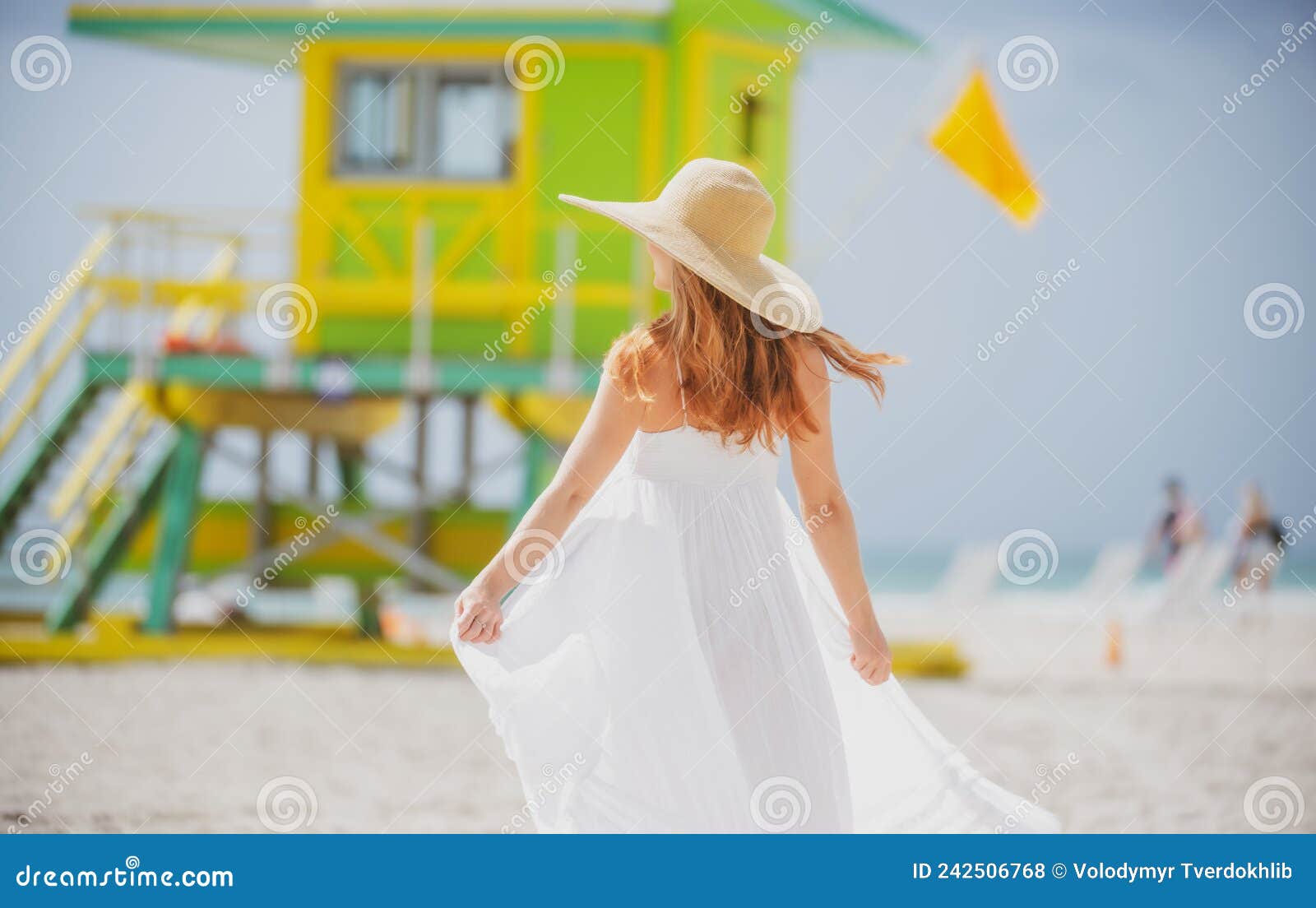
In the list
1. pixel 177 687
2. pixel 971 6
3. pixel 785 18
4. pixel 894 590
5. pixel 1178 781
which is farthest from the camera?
pixel 894 590

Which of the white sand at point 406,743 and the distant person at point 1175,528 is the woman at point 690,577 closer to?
the white sand at point 406,743

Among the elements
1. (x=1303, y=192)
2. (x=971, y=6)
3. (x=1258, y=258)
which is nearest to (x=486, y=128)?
(x=971, y=6)

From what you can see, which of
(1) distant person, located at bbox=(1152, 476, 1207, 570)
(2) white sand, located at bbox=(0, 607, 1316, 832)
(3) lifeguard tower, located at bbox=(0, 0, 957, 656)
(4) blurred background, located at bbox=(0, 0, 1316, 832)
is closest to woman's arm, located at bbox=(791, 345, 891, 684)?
(4) blurred background, located at bbox=(0, 0, 1316, 832)

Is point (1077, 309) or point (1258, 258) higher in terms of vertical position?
point (1258, 258)

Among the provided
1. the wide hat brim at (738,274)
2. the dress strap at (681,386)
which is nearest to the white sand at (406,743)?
the dress strap at (681,386)

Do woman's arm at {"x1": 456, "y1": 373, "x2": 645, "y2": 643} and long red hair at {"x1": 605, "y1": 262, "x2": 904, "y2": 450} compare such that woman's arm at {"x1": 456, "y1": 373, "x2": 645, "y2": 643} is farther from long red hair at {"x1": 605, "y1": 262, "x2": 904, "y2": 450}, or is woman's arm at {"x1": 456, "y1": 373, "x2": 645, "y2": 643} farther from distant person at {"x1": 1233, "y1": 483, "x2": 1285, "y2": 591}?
distant person at {"x1": 1233, "y1": 483, "x2": 1285, "y2": 591}

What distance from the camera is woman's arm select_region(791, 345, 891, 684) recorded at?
286cm

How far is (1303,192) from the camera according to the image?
8156 millimetres

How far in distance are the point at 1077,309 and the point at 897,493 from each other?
7.86 m

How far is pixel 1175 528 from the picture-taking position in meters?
13.2
